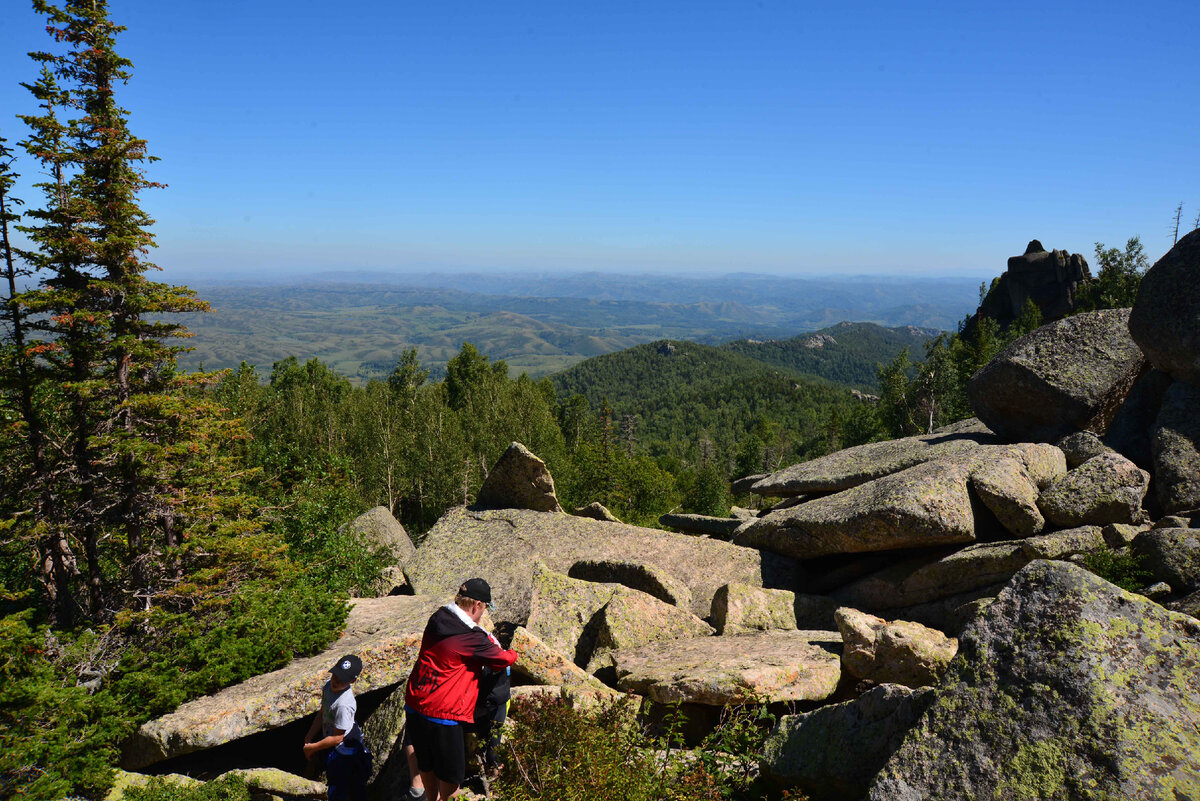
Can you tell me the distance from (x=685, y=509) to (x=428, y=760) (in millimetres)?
64215

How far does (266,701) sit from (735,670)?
761cm

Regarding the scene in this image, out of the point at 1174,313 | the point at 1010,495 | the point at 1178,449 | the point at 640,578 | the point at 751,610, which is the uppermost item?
the point at 1174,313

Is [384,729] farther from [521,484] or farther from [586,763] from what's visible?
[521,484]

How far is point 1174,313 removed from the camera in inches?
523

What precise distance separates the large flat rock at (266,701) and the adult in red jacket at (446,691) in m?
3.21

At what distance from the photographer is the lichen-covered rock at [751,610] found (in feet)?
41.5

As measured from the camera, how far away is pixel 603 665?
1162cm

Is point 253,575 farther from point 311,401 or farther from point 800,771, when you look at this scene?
point 311,401

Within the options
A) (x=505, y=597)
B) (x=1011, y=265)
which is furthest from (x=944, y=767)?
(x=1011, y=265)

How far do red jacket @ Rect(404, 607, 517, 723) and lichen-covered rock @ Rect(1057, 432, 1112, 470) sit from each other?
14.7 meters

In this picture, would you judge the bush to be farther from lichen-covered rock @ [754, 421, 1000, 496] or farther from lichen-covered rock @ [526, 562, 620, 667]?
lichen-covered rock @ [754, 421, 1000, 496]

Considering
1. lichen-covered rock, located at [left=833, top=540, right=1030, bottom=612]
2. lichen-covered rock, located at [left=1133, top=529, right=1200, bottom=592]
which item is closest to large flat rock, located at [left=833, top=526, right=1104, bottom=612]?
lichen-covered rock, located at [left=833, top=540, right=1030, bottom=612]

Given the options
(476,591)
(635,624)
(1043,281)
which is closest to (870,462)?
(635,624)

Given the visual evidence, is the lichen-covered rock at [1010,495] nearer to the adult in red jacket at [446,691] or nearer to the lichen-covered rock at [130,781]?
the adult in red jacket at [446,691]
